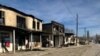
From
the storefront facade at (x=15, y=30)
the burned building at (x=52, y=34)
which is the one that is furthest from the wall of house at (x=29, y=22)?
the burned building at (x=52, y=34)

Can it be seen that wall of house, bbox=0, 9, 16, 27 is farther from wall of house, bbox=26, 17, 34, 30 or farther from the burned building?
the burned building

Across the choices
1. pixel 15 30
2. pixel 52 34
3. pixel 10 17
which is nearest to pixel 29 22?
pixel 10 17

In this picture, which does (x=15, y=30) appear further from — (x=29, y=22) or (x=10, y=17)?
(x=29, y=22)

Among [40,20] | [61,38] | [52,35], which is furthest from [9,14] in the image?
[61,38]

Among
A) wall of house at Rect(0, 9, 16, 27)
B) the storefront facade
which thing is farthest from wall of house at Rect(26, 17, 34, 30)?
wall of house at Rect(0, 9, 16, 27)

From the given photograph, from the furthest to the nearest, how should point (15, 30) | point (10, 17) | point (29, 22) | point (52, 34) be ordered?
point (52, 34)
point (29, 22)
point (10, 17)
point (15, 30)

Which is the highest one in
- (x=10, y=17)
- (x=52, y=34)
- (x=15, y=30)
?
(x=10, y=17)

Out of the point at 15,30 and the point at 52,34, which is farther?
the point at 52,34

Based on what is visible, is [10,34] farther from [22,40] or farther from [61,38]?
[61,38]

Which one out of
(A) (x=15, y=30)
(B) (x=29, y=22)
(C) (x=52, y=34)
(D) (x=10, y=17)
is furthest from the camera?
(C) (x=52, y=34)

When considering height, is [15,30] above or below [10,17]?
below

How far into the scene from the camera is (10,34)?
3372 centimetres

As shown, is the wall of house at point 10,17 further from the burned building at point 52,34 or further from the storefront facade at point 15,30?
the burned building at point 52,34

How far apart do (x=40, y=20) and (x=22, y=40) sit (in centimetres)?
1208
